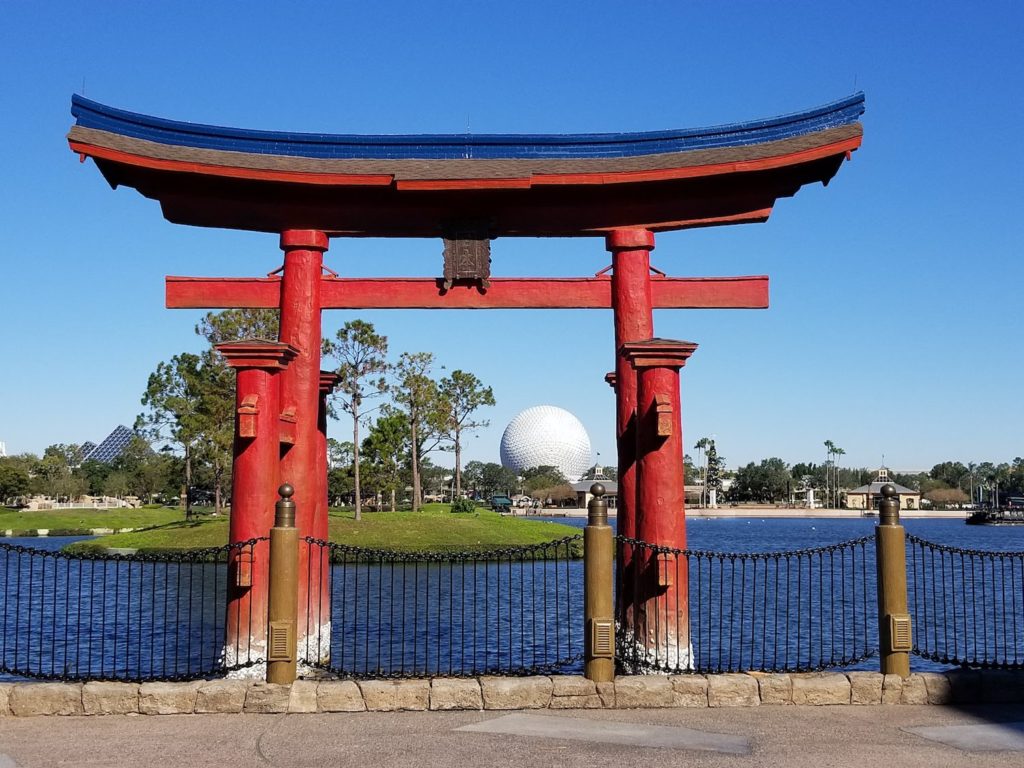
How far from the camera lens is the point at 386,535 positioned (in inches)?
1689

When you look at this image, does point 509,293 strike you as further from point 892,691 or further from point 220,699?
point 892,691

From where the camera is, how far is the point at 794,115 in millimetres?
12867

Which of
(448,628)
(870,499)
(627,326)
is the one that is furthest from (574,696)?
(870,499)

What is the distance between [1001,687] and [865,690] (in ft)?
4.60

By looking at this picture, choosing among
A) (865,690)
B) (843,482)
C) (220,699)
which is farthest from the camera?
(843,482)

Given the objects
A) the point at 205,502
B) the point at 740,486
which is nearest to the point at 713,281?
the point at 205,502

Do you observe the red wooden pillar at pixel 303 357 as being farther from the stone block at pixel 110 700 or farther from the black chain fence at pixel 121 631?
the stone block at pixel 110 700

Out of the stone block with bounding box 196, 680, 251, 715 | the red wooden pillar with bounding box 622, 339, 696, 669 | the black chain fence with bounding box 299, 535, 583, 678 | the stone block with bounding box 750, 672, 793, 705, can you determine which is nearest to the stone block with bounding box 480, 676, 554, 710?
the black chain fence with bounding box 299, 535, 583, 678

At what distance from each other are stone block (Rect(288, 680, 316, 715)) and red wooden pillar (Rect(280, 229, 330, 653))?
3574 mm

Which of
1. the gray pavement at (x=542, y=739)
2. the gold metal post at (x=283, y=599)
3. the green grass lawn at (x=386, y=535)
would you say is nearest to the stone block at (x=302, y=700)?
the gray pavement at (x=542, y=739)

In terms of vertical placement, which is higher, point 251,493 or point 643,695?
point 251,493

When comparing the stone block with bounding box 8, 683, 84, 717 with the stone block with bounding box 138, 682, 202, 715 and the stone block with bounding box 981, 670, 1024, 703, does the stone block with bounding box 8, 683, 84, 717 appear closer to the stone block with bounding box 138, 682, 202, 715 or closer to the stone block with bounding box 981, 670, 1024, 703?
the stone block with bounding box 138, 682, 202, 715

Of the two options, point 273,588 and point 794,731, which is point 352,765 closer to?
point 273,588

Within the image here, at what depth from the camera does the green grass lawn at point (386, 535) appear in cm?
4159
